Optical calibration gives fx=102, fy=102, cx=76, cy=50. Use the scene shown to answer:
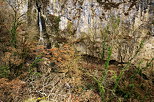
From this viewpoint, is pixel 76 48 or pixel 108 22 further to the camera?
pixel 76 48

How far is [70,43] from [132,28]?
3915 millimetres

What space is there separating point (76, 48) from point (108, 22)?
258cm

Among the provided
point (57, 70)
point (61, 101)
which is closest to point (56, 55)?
point (57, 70)

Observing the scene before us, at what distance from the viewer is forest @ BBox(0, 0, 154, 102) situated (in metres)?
4.51

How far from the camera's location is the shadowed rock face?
19.0 feet

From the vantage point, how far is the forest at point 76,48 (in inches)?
178

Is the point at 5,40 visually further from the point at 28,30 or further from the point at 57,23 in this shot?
the point at 57,23

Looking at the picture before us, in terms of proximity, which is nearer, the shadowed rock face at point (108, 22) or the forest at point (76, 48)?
the forest at point (76, 48)

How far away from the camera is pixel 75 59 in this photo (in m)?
5.98

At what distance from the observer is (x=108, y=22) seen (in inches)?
245

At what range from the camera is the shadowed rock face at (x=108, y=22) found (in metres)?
5.79

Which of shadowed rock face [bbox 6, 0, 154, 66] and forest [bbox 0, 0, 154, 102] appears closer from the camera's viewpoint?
forest [bbox 0, 0, 154, 102]

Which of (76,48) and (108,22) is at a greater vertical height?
(108,22)

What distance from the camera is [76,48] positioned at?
271 inches
